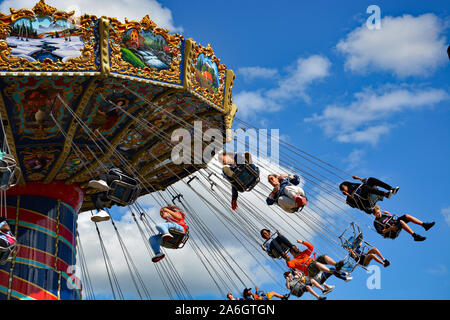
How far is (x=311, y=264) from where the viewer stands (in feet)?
38.7

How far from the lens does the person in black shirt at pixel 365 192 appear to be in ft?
37.9

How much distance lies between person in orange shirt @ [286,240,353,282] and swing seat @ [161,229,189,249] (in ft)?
6.83

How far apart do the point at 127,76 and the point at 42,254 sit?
4.50 metres

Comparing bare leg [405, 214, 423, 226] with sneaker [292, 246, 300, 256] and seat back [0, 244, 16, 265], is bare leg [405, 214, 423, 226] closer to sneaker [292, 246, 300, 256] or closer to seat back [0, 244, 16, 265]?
sneaker [292, 246, 300, 256]

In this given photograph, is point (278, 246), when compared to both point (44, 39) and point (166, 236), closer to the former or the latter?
point (166, 236)

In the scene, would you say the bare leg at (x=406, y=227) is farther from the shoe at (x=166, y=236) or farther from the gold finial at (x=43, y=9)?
the gold finial at (x=43, y=9)

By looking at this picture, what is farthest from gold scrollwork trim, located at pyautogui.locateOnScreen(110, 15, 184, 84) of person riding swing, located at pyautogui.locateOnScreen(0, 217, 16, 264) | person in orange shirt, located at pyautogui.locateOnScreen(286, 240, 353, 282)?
person in orange shirt, located at pyautogui.locateOnScreen(286, 240, 353, 282)

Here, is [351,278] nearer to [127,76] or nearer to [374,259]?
[374,259]

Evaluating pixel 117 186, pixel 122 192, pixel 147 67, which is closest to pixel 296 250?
pixel 122 192

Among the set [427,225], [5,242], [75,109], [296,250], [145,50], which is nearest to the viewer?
[427,225]

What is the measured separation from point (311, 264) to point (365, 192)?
1.63 meters

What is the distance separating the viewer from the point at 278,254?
1242 centimetres
